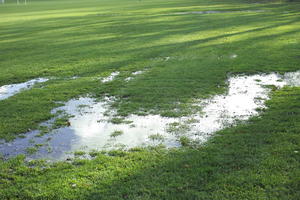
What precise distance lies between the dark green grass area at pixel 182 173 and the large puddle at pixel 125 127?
0.59 m

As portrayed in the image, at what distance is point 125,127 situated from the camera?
10062 millimetres

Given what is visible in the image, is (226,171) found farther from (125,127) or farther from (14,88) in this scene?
(14,88)

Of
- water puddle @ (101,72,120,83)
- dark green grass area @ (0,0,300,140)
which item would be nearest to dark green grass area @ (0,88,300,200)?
dark green grass area @ (0,0,300,140)

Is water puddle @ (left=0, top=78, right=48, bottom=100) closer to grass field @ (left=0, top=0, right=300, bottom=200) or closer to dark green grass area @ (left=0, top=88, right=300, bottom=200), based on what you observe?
grass field @ (left=0, top=0, right=300, bottom=200)

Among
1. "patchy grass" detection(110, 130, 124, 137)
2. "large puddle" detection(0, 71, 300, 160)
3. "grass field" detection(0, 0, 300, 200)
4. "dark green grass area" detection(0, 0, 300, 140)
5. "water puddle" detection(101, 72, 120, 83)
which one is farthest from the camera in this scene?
"water puddle" detection(101, 72, 120, 83)

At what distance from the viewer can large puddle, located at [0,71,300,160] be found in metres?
8.89

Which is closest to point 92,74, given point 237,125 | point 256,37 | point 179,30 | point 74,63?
point 74,63

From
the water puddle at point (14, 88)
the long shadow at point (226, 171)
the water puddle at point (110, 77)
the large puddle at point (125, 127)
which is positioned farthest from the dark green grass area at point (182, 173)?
the water puddle at point (110, 77)

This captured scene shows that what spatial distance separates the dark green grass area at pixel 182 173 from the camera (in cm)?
655

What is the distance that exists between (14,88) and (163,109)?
7.45 meters

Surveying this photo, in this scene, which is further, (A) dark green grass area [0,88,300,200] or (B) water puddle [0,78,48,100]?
(B) water puddle [0,78,48,100]

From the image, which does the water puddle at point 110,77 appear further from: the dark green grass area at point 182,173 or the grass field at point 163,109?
the dark green grass area at point 182,173

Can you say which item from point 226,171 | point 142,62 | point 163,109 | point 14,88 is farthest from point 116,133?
point 142,62

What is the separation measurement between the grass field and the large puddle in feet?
1.53
